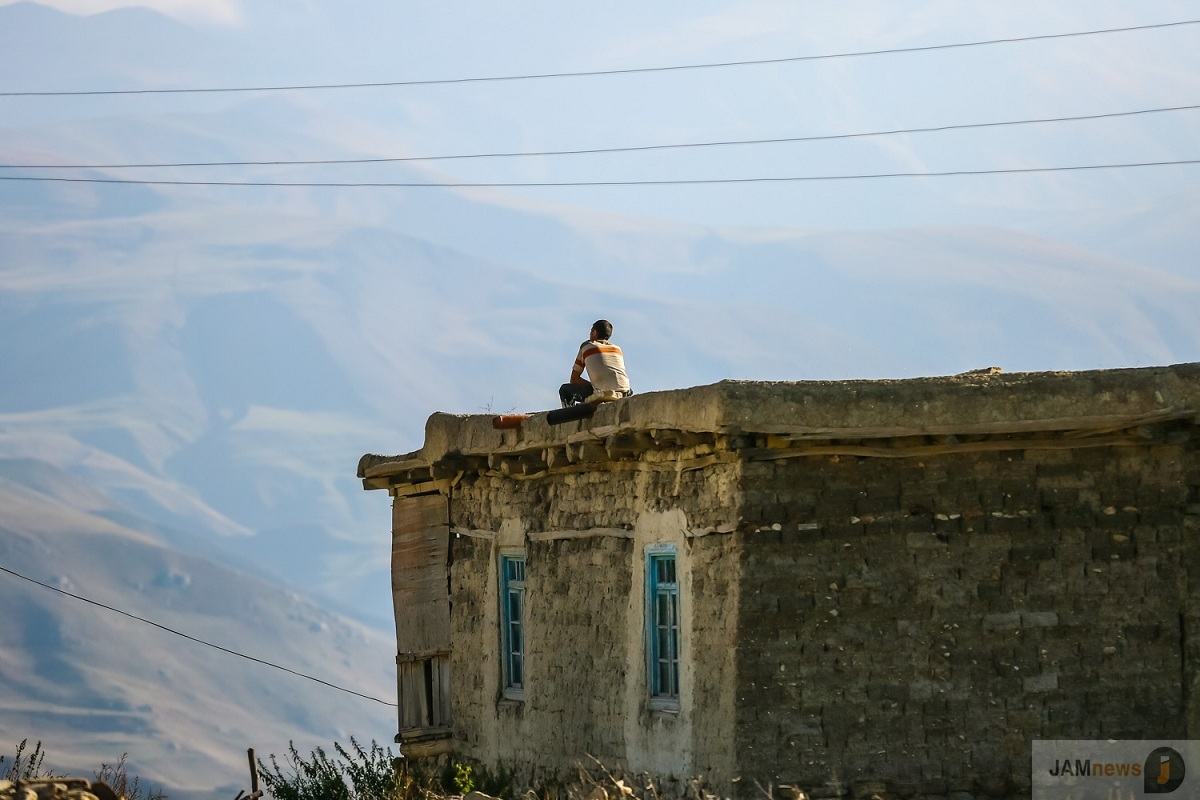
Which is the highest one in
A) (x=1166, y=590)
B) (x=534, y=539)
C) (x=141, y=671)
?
(x=141, y=671)

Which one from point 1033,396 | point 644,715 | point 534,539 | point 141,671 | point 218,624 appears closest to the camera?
point 1033,396

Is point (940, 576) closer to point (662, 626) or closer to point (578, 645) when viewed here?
point (662, 626)

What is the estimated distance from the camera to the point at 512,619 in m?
15.2

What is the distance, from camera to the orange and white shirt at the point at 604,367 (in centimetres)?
1351

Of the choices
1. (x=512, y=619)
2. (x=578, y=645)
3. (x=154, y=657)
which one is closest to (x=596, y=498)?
(x=578, y=645)

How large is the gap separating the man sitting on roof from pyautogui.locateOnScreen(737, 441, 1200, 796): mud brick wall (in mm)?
2344

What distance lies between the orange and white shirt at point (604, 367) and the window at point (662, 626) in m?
1.45

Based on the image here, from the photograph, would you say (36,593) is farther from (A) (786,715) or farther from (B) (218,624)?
(A) (786,715)

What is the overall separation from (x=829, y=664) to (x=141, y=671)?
478ft

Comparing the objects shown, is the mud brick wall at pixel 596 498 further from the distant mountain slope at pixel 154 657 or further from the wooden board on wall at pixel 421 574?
the distant mountain slope at pixel 154 657

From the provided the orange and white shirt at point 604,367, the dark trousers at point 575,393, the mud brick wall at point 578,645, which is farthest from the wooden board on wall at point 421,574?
the orange and white shirt at point 604,367

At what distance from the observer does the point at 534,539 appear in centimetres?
1445

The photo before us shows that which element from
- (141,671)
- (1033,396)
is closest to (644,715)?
(1033,396)

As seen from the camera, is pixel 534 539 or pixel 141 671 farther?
pixel 141 671
